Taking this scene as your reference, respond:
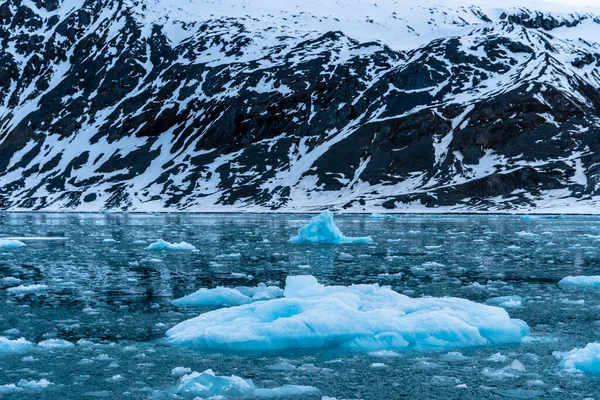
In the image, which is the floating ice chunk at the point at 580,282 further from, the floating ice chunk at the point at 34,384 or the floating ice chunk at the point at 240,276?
the floating ice chunk at the point at 34,384

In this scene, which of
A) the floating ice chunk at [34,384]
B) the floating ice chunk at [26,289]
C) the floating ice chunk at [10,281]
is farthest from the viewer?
the floating ice chunk at [10,281]

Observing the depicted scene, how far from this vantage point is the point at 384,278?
3123 centimetres

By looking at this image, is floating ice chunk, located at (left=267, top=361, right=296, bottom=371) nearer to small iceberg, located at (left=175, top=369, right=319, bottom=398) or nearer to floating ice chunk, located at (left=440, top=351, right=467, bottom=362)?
small iceberg, located at (left=175, top=369, right=319, bottom=398)

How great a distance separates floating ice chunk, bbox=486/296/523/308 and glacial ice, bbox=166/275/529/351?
4655mm

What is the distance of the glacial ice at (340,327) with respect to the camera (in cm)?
1739

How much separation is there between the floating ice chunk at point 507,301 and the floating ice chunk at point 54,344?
45.7ft

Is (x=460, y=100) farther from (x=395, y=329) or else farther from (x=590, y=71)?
(x=395, y=329)

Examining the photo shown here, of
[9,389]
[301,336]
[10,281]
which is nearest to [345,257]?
[10,281]

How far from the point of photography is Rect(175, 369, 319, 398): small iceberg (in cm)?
1331

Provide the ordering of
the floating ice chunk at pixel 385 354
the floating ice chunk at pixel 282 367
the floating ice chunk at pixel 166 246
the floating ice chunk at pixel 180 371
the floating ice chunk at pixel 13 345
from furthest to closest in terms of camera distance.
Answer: the floating ice chunk at pixel 166 246, the floating ice chunk at pixel 13 345, the floating ice chunk at pixel 385 354, the floating ice chunk at pixel 282 367, the floating ice chunk at pixel 180 371

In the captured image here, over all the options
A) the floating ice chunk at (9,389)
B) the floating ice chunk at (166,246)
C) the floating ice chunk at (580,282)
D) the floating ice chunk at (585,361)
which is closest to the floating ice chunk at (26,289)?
the floating ice chunk at (9,389)

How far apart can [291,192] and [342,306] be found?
152 metres

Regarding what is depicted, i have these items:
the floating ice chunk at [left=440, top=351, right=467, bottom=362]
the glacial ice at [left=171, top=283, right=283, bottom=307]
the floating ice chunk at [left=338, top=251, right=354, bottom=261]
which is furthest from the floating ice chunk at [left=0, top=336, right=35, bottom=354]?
the floating ice chunk at [left=338, top=251, right=354, bottom=261]

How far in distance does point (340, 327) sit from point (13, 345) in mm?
8117
